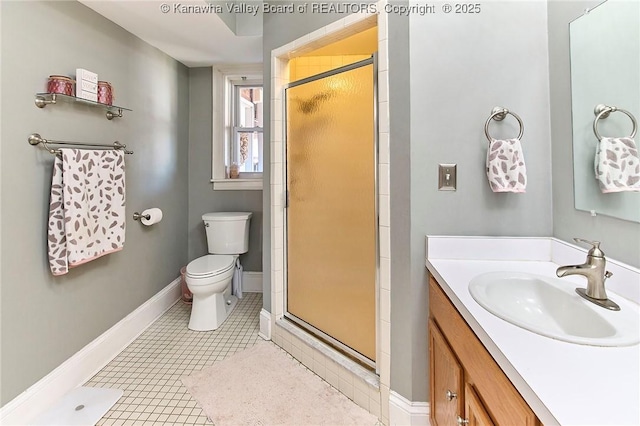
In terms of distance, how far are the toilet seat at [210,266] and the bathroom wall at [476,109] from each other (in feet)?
5.30

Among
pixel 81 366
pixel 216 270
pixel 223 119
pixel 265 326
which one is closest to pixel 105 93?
pixel 223 119

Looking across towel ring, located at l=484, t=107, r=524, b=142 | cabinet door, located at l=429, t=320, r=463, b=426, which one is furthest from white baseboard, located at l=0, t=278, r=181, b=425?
towel ring, located at l=484, t=107, r=524, b=142

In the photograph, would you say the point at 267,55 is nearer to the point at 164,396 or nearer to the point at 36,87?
the point at 36,87

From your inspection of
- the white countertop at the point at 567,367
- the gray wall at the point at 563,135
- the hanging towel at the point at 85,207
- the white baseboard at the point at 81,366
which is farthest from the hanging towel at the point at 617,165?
the white baseboard at the point at 81,366

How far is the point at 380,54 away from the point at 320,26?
1.73 feet

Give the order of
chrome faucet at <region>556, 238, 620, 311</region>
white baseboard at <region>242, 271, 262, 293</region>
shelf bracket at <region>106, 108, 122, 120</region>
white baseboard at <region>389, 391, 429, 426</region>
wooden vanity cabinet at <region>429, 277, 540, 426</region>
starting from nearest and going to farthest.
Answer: wooden vanity cabinet at <region>429, 277, 540, 426</region>, chrome faucet at <region>556, 238, 620, 311</region>, white baseboard at <region>389, 391, 429, 426</region>, shelf bracket at <region>106, 108, 122, 120</region>, white baseboard at <region>242, 271, 262, 293</region>

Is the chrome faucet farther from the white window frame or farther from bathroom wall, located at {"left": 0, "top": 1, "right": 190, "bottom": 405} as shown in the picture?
the white window frame

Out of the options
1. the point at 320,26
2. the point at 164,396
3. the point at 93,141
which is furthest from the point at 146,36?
the point at 164,396

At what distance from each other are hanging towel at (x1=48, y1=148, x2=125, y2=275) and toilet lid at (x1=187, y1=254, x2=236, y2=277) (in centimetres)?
54

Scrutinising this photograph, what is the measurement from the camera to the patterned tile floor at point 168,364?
1.50 m

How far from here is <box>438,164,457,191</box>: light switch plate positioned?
4.40 feet

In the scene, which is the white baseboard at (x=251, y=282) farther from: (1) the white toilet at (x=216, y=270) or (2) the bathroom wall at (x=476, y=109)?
(2) the bathroom wall at (x=476, y=109)

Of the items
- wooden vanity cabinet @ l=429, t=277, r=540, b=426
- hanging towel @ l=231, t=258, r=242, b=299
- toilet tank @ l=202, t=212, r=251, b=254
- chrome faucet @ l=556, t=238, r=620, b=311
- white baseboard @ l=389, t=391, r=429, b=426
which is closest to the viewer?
wooden vanity cabinet @ l=429, t=277, r=540, b=426

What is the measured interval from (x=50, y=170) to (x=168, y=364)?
1.31 meters
